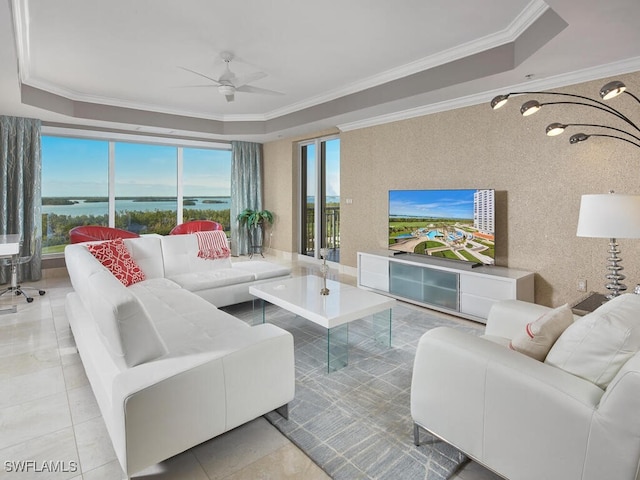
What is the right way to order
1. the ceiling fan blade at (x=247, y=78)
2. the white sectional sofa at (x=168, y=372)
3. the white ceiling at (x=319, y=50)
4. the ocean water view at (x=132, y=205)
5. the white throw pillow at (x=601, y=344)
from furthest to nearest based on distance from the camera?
the ocean water view at (x=132, y=205), the ceiling fan blade at (x=247, y=78), the white ceiling at (x=319, y=50), the white sectional sofa at (x=168, y=372), the white throw pillow at (x=601, y=344)

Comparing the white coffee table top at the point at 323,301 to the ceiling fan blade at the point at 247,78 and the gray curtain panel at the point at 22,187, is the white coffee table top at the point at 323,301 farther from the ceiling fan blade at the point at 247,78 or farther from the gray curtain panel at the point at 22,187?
the gray curtain panel at the point at 22,187

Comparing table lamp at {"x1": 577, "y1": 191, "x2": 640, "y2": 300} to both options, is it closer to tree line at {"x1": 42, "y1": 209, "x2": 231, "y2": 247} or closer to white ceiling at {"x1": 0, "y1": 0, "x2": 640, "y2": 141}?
white ceiling at {"x1": 0, "y1": 0, "x2": 640, "y2": 141}

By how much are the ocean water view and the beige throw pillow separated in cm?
699

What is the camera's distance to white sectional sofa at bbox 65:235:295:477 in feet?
5.09

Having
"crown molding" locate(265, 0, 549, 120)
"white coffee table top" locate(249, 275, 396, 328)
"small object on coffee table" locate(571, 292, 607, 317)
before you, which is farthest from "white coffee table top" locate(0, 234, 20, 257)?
"small object on coffee table" locate(571, 292, 607, 317)

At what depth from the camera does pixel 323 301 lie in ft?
10.1

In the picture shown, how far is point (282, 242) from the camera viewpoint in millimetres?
7801

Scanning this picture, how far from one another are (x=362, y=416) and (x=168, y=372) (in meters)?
1.16

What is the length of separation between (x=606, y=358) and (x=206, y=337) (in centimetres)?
193

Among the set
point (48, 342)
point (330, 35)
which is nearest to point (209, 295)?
point (48, 342)

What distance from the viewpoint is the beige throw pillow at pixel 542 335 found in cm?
166

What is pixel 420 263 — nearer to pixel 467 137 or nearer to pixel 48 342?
pixel 467 137

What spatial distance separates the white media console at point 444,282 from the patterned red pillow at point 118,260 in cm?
286

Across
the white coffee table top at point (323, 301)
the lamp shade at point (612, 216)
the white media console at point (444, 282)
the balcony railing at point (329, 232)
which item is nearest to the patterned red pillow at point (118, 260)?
the white coffee table top at point (323, 301)
